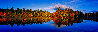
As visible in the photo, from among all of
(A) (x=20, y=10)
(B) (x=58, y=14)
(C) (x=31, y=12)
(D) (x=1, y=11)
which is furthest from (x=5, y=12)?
(B) (x=58, y=14)

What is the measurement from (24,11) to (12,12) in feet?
58.5

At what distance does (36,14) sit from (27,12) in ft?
47.2

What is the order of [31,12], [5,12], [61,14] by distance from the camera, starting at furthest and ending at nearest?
[31,12], [5,12], [61,14]

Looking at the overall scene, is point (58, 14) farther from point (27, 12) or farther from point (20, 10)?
point (20, 10)

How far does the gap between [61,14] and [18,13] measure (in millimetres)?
68219

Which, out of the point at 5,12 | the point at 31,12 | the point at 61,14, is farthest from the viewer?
the point at 31,12

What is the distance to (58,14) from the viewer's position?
152125mm

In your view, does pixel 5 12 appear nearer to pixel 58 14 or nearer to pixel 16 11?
pixel 16 11

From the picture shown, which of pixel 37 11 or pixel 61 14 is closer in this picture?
pixel 61 14

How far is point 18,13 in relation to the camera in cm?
17325

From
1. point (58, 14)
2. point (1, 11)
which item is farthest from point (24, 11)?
point (58, 14)

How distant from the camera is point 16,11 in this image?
176 meters

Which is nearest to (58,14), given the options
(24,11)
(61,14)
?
(61,14)

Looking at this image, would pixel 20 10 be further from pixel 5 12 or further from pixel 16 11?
pixel 5 12
